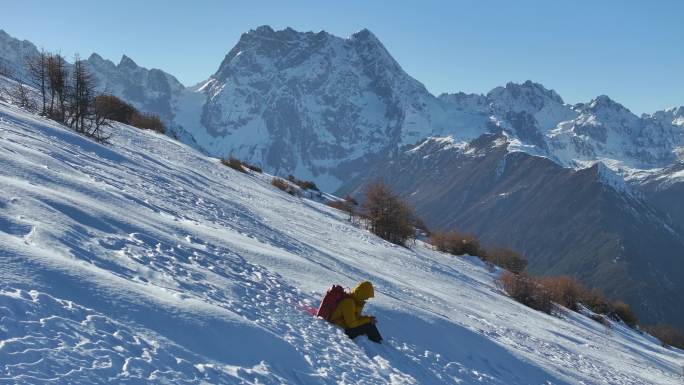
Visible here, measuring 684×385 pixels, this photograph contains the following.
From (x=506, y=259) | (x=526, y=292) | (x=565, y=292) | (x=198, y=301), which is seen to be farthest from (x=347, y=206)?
(x=198, y=301)

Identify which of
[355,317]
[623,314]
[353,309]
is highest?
[623,314]

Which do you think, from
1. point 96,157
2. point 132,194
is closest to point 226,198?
point 96,157

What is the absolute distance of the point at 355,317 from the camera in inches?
424

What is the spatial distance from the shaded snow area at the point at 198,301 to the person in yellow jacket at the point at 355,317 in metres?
0.27

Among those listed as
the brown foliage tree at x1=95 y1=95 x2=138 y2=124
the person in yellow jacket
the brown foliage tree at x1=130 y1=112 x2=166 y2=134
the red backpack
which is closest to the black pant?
the person in yellow jacket

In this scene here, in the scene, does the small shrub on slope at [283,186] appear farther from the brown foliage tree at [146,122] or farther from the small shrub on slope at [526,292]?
the small shrub on slope at [526,292]

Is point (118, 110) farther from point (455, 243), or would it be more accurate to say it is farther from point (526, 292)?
point (526, 292)

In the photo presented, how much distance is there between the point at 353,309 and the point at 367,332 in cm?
48

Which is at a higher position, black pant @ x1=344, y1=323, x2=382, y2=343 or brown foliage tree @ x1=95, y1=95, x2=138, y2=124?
brown foliage tree @ x1=95, y1=95, x2=138, y2=124

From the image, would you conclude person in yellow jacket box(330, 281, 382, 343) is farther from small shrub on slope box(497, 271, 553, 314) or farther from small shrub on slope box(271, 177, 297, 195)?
small shrub on slope box(271, 177, 297, 195)

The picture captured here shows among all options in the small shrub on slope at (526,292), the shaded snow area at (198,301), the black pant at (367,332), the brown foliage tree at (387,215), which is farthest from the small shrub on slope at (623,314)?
the black pant at (367,332)

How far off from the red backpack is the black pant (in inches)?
19.5

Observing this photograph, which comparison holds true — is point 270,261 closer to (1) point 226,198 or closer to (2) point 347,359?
(2) point 347,359

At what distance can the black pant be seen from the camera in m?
10.5
